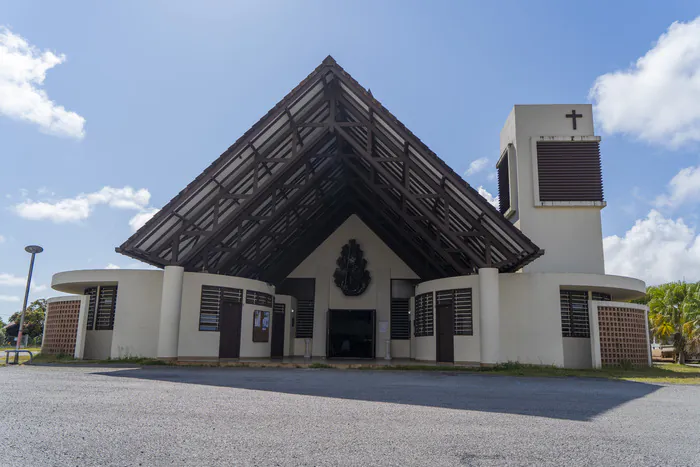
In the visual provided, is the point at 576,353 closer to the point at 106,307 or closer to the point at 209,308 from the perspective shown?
the point at 209,308

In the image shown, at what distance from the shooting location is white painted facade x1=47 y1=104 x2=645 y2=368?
1609cm

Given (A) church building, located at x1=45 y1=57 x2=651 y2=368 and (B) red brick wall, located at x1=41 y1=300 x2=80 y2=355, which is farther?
(B) red brick wall, located at x1=41 y1=300 x2=80 y2=355

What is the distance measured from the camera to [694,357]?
2483cm

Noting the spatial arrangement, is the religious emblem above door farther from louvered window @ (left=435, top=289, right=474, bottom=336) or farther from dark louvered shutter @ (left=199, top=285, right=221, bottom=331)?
dark louvered shutter @ (left=199, top=285, right=221, bottom=331)

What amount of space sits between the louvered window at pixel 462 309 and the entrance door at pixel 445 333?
232 millimetres

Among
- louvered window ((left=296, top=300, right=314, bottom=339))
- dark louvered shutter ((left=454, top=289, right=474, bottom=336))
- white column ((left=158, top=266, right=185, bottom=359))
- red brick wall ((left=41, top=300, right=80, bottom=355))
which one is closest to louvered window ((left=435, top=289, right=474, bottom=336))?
dark louvered shutter ((left=454, top=289, right=474, bottom=336))

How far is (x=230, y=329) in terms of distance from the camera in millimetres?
17922

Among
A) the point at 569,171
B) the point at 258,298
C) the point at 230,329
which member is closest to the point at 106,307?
the point at 230,329

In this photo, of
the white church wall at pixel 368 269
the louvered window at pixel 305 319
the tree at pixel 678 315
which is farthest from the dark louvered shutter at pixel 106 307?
the tree at pixel 678 315

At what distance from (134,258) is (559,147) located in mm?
15979

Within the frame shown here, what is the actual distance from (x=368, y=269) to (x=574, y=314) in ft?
30.9

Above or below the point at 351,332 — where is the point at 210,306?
above

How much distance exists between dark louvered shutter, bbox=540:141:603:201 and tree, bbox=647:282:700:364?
9182 millimetres

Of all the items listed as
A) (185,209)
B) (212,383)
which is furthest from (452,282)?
(212,383)
